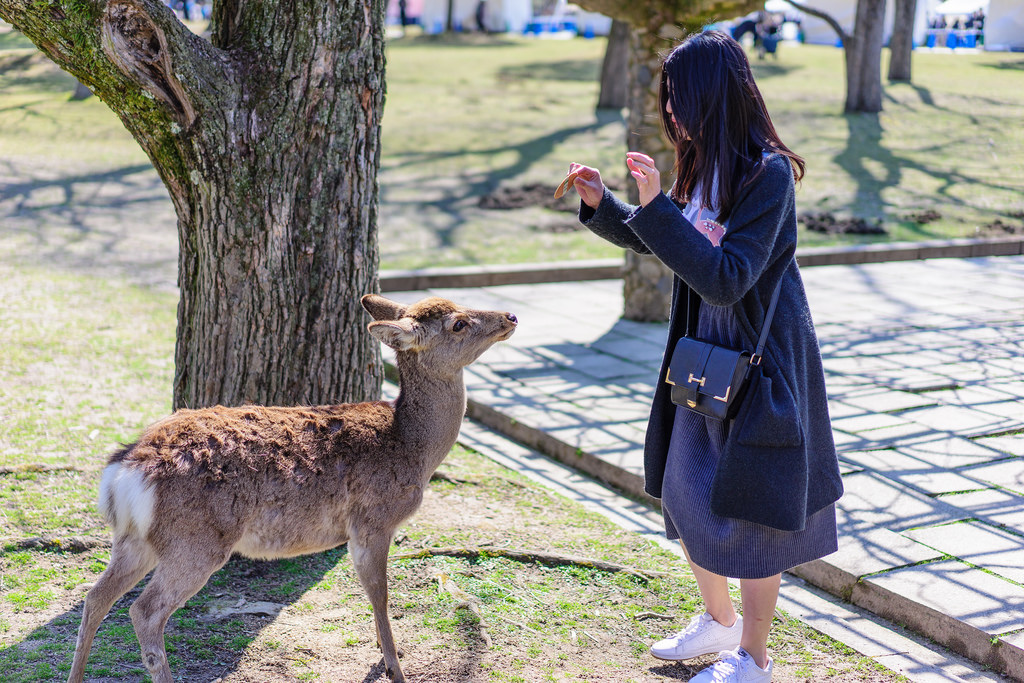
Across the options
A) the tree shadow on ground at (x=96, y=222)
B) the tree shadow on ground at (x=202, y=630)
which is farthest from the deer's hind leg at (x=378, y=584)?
the tree shadow on ground at (x=96, y=222)

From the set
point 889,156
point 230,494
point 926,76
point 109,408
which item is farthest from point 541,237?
point 926,76

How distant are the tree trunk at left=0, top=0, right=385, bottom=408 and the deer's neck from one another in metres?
0.91

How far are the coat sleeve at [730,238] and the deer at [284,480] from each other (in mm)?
1101

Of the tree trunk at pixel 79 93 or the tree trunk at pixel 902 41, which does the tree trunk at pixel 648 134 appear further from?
the tree trunk at pixel 902 41

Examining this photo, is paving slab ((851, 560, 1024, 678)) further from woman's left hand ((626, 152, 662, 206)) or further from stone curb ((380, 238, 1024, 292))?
stone curb ((380, 238, 1024, 292))

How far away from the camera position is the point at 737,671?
10.6 ft

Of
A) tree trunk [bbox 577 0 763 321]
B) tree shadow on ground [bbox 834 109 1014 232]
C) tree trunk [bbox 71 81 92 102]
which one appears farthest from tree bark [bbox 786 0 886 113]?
tree trunk [bbox 71 81 92 102]

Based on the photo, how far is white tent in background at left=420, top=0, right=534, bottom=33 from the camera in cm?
3838

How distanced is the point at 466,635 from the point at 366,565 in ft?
1.94

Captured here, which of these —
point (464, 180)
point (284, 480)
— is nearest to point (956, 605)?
point (284, 480)

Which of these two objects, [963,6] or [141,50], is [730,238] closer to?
[141,50]

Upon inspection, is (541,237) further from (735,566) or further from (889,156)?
(735,566)

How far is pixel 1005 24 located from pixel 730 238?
13.8m

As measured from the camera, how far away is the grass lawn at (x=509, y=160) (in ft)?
38.5
